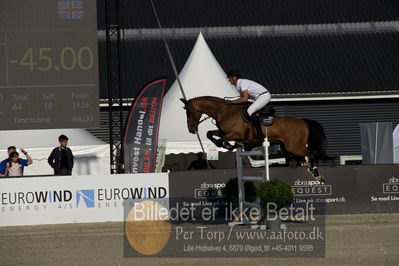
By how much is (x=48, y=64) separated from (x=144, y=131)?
10.5 feet

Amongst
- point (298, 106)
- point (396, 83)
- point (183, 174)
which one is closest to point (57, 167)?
point (183, 174)

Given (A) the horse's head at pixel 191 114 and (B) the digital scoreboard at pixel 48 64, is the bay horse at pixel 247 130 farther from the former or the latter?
(B) the digital scoreboard at pixel 48 64

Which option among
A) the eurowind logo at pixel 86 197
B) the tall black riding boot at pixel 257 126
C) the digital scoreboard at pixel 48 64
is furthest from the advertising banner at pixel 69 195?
the tall black riding boot at pixel 257 126

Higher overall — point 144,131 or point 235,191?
point 144,131

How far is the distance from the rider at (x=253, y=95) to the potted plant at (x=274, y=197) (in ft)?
6.46

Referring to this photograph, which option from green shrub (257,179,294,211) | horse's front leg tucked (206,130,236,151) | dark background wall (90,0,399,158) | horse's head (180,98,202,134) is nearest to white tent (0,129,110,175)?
dark background wall (90,0,399,158)

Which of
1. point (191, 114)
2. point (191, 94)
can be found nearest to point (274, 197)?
point (191, 114)

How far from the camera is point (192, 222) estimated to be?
672 inches

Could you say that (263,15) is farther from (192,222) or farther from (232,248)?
(232,248)

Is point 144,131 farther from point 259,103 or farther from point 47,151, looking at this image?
point 259,103

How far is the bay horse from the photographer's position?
1656 cm

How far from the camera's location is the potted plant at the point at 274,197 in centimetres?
1465

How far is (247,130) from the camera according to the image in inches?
656

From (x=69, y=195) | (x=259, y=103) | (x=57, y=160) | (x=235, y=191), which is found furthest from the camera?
(x=57, y=160)
